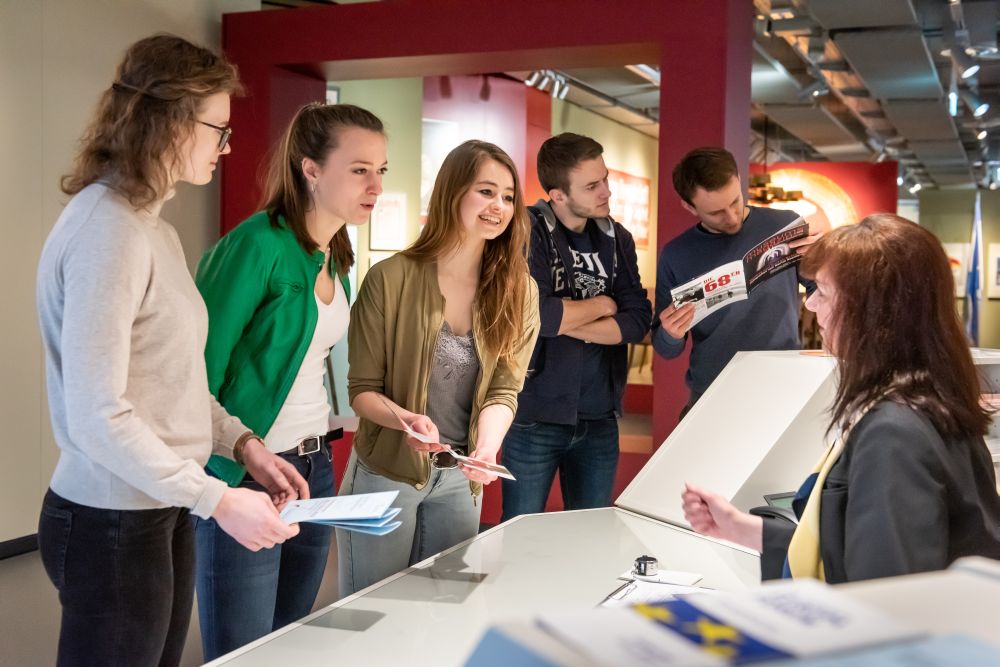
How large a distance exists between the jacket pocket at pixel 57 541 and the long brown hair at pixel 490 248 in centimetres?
105

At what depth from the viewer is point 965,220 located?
1784 centimetres

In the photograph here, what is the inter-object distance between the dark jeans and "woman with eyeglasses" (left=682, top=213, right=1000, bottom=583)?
3.30 ft

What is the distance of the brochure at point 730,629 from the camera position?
0.53m

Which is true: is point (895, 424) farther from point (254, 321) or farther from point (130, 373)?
point (254, 321)

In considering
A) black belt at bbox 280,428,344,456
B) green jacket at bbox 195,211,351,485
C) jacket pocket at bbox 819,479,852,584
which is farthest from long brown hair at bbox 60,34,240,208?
jacket pocket at bbox 819,479,852,584

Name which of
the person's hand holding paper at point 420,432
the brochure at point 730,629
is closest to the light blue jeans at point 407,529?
the person's hand holding paper at point 420,432

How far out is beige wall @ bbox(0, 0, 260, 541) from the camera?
4875mm

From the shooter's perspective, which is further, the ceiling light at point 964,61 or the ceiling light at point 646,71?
the ceiling light at point 646,71

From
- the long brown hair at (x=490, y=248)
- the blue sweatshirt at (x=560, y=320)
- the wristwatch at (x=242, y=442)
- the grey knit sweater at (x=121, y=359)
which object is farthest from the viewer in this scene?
the blue sweatshirt at (x=560, y=320)

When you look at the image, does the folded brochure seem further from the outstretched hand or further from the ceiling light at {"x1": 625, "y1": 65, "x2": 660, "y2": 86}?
the ceiling light at {"x1": 625, "y1": 65, "x2": 660, "y2": 86}

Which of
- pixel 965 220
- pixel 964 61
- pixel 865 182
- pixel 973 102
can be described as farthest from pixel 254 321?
pixel 965 220

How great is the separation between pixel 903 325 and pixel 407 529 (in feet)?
4.08

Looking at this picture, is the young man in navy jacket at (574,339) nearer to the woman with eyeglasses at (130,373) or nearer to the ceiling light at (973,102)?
the woman with eyeglasses at (130,373)

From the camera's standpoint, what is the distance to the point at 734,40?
16.2ft
